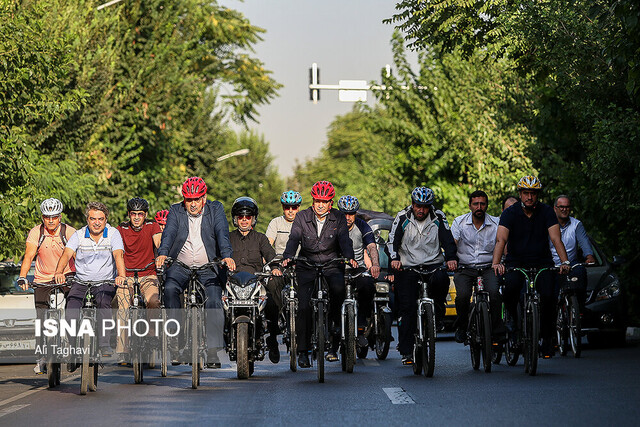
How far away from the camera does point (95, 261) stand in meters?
13.1

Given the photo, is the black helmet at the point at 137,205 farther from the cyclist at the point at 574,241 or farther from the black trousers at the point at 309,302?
the cyclist at the point at 574,241

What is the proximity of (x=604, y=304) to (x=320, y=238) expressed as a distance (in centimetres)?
549

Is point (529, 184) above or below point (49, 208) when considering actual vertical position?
above

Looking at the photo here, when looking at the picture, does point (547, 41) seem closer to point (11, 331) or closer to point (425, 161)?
point (11, 331)

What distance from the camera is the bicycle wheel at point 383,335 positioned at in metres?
16.2

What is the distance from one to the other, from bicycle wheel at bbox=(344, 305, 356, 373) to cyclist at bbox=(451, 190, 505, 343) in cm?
127

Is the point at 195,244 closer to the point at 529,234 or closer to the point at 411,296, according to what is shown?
the point at 411,296

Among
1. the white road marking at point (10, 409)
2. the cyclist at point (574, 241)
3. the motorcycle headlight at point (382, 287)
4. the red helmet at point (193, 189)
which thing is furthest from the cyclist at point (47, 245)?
the cyclist at point (574, 241)

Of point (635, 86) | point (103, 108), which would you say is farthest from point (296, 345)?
point (103, 108)

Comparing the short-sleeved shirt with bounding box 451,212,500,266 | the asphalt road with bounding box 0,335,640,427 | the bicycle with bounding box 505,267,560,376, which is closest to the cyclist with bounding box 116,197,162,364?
the asphalt road with bounding box 0,335,640,427

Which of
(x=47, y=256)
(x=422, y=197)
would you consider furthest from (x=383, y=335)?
(x=47, y=256)

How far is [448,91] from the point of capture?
43312mm

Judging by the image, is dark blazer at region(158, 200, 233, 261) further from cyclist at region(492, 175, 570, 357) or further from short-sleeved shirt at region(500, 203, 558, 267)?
short-sleeved shirt at region(500, 203, 558, 267)

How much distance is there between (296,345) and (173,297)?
4.92 ft
